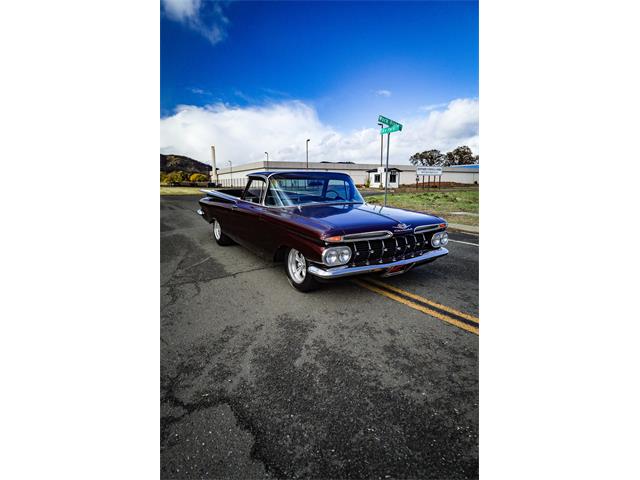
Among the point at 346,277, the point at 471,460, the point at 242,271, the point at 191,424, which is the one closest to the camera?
the point at 471,460

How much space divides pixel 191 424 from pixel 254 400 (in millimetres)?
373

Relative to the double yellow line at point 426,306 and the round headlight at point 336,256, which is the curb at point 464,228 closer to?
the double yellow line at point 426,306

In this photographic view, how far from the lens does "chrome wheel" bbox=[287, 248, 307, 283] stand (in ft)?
11.7

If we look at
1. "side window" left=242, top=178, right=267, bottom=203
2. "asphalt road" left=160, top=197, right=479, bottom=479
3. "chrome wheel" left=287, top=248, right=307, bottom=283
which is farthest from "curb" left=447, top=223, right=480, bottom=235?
"chrome wheel" left=287, top=248, right=307, bottom=283

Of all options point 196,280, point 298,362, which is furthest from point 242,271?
point 298,362

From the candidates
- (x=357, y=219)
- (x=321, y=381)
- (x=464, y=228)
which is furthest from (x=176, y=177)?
(x=321, y=381)

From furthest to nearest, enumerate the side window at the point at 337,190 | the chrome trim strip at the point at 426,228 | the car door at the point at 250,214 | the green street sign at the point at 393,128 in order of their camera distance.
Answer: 1. the green street sign at the point at 393,128
2. the side window at the point at 337,190
3. the car door at the point at 250,214
4. the chrome trim strip at the point at 426,228

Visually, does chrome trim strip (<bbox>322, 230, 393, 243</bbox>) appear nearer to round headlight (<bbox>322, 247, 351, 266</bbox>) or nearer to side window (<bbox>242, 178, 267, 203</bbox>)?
round headlight (<bbox>322, 247, 351, 266</bbox>)

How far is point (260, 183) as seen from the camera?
15.1 ft

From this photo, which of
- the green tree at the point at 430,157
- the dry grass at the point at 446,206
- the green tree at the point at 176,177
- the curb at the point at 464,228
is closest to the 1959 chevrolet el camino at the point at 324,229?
the dry grass at the point at 446,206

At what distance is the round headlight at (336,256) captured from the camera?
2.96 m

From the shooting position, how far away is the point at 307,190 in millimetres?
4324

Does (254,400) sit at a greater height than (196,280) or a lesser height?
lesser

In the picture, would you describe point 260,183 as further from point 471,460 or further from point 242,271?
point 471,460
